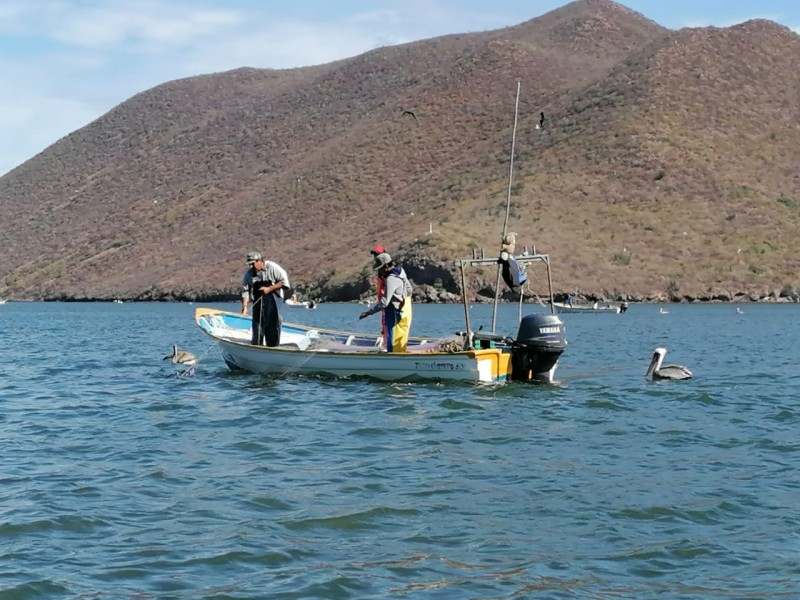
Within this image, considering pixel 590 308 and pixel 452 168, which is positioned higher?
pixel 452 168

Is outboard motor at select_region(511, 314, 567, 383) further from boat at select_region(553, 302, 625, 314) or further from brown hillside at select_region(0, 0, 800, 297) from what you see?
brown hillside at select_region(0, 0, 800, 297)

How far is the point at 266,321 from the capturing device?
22.9 m

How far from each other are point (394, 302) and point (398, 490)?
28.7 feet

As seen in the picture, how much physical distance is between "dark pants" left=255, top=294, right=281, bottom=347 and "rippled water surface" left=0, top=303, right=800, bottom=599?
0.90 meters

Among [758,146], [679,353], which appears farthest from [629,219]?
[679,353]

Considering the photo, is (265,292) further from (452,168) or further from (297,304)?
(452,168)

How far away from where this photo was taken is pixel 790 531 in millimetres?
10164

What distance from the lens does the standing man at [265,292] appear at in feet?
72.2

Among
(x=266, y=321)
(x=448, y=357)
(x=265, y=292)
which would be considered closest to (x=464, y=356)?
(x=448, y=357)

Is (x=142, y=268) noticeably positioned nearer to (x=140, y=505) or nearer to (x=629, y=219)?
(x=629, y=219)

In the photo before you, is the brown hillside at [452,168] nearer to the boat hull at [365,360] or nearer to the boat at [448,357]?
the boat hull at [365,360]

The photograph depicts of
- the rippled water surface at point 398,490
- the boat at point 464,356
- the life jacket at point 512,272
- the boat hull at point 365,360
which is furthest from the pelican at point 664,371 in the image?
the life jacket at point 512,272

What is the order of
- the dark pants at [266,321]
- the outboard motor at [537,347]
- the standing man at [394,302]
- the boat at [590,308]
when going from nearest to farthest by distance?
1. the standing man at [394,302]
2. the outboard motor at [537,347]
3. the dark pants at [266,321]
4. the boat at [590,308]

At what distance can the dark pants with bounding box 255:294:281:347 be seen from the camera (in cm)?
2256
